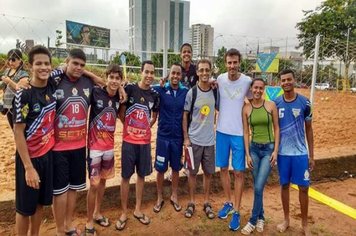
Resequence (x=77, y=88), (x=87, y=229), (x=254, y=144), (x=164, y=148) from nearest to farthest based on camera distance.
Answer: (x=77, y=88) → (x=87, y=229) → (x=254, y=144) → (x=164, y=148)

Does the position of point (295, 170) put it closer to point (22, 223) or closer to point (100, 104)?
point (100, 104)

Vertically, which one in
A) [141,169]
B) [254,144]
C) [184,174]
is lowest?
[184,174]

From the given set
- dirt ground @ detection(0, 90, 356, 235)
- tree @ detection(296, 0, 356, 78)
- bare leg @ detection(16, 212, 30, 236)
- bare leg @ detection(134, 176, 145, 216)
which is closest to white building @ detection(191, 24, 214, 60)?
dirt ground @ detection(0, 90, 356, 235)

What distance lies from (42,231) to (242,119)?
2650 mm

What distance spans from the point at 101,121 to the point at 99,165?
1.58ft

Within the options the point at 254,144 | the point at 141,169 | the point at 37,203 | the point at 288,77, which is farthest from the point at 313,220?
the point at 37,203

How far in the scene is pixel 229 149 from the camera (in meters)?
3.80

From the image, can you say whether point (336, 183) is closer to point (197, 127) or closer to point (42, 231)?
point (197, 127)

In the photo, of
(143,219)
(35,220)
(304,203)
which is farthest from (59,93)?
(304,203)

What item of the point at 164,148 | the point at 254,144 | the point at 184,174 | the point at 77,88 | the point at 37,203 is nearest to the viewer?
the point at 37,203

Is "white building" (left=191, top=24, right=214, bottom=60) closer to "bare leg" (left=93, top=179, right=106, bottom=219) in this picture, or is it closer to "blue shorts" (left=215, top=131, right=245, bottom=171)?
"blue shorts" (left=215, top=131, right=245, bottom=171)

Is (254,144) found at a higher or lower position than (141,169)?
higher

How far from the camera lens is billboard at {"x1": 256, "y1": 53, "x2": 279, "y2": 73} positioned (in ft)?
22.3

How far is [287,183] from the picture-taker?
3.51 m
